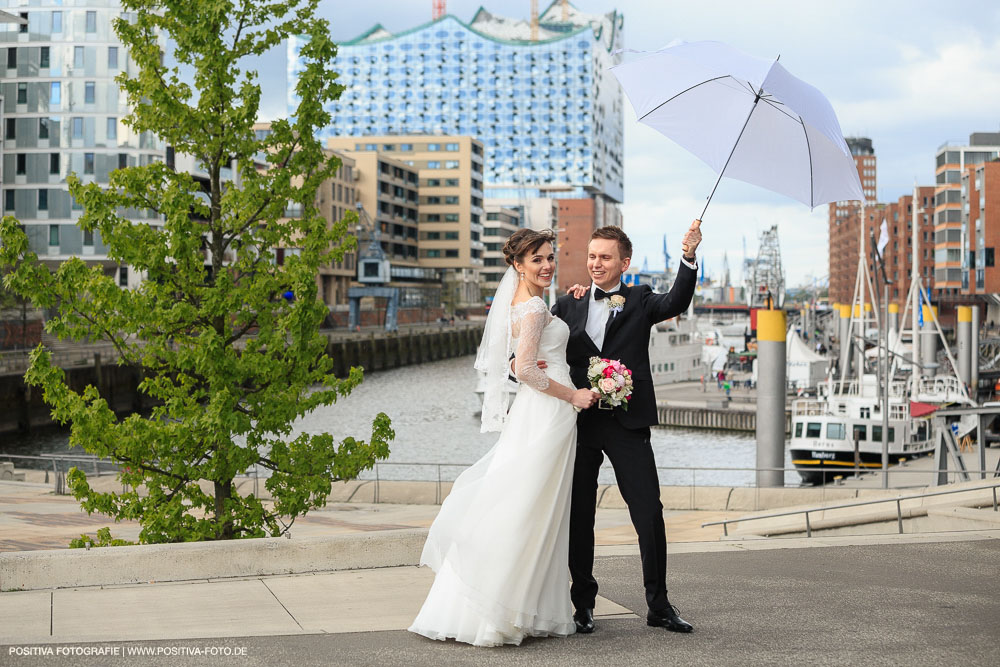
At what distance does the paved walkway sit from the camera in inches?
232

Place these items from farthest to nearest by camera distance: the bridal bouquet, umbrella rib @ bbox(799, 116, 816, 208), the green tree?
the green tree → umbrella rib @ bbox(799, 116, 816, 208) → the bridal bouquet

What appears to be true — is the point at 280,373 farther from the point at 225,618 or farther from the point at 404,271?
the point at 404,271

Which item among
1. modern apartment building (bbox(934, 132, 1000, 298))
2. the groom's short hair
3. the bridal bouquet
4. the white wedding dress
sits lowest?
the white wedding dress

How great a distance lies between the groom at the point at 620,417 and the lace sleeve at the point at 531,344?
349mm

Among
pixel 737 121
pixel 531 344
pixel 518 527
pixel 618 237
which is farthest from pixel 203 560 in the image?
pixel 737 121

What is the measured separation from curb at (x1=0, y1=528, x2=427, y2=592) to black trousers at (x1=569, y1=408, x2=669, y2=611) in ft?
6.53

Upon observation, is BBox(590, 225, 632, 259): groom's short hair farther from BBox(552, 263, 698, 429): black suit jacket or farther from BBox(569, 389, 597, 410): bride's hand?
BBox(569, 389, 597, 410): bride's hand

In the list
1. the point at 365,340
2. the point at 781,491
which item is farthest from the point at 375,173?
the point at 781,491

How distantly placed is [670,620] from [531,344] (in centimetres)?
176

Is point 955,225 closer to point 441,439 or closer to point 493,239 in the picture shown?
point 493,239

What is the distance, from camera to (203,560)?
7879mm

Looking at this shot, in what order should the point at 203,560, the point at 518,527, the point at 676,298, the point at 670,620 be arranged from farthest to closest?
the point at 203,560, the point at 676,298, the point at 670,620, the point at 518,527

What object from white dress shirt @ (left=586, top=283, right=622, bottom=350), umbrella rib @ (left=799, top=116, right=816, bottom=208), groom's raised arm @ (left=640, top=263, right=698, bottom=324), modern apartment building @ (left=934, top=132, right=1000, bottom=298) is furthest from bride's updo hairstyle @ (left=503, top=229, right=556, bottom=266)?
modern apartment building @ (left=934, top=132, right=1000, bottom=298)

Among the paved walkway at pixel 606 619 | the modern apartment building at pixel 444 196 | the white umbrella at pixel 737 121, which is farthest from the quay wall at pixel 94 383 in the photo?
the modern apartment building at pixel 444 196
